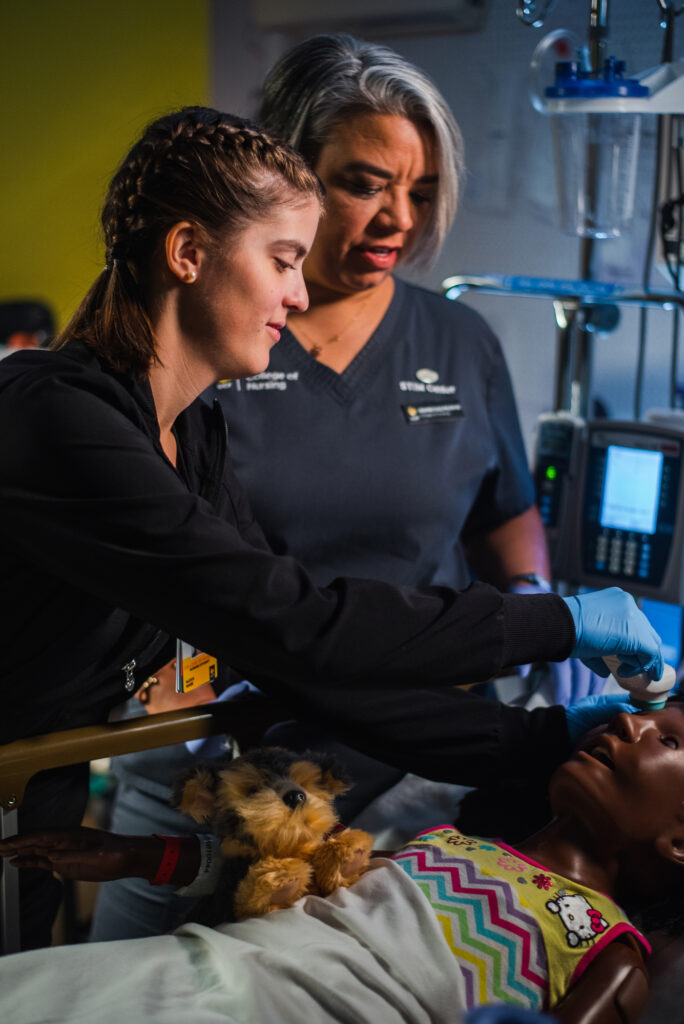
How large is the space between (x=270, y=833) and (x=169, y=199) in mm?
808

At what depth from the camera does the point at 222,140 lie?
51.7 inches

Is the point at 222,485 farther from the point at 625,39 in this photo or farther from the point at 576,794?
the point at 625,39

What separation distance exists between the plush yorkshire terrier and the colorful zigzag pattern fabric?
11cm

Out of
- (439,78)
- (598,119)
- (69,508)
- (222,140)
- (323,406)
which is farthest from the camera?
(439,78)

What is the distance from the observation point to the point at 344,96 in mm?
1702

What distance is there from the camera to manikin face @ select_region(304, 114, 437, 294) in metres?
1.71

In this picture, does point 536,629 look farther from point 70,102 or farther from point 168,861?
point 70,102

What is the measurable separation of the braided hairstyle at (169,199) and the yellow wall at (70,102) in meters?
2.80

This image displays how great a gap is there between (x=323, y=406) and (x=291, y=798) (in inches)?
29.2

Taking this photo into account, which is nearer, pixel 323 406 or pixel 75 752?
pixel 75 752

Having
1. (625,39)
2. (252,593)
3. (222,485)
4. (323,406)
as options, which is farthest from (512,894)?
(625,39)

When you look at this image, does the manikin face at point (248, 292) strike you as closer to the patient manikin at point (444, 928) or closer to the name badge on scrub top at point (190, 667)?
the name badge on scrub top at point (190, 667)

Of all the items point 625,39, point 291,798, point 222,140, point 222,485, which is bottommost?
point 291,798

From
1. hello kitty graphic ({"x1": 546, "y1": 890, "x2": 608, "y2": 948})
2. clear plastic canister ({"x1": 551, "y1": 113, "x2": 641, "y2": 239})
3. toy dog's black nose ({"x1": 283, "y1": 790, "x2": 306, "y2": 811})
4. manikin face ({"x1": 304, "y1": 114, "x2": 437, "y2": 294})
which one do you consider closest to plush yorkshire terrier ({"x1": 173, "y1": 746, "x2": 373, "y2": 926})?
toy dog's black nose ({"x1": 283, "y1": 790, "x2": 306, "y2": 811})
